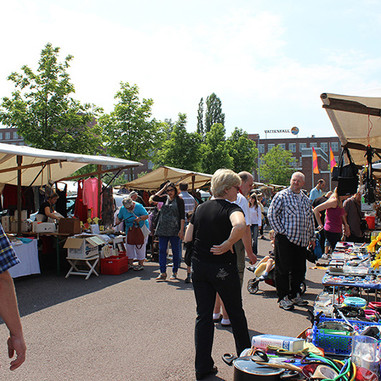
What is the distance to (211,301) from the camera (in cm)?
369

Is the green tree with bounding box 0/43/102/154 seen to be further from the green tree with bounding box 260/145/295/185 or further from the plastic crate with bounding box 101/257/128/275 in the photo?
the green tree with bounding box 260/145/295/185

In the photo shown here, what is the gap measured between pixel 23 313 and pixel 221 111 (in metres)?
51.4

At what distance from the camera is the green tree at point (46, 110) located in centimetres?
1841

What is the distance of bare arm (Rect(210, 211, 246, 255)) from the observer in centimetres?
347

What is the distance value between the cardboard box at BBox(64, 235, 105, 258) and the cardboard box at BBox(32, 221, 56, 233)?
0.77 meters

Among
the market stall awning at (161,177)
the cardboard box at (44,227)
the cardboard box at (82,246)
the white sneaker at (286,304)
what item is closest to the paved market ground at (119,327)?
the white sneaker at (286,304)

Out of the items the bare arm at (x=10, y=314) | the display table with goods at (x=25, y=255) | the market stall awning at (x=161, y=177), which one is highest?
the market stall awning at (x=161, y=177)

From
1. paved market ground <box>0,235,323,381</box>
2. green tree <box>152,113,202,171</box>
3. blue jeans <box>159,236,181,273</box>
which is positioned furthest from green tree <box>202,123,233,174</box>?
paved market ground <box>0,235,323,381</box>

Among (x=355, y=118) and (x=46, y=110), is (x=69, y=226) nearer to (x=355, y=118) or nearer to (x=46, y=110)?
(x=355, y=118)

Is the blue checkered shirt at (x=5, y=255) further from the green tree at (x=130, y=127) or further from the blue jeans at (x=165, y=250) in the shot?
the green tree at (x=130, y=127)

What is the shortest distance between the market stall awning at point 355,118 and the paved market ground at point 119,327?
260cm

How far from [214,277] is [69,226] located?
19.8 feet

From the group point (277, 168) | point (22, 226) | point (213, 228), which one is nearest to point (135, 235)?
point (22, 226)

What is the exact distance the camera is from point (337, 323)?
3.28 m
